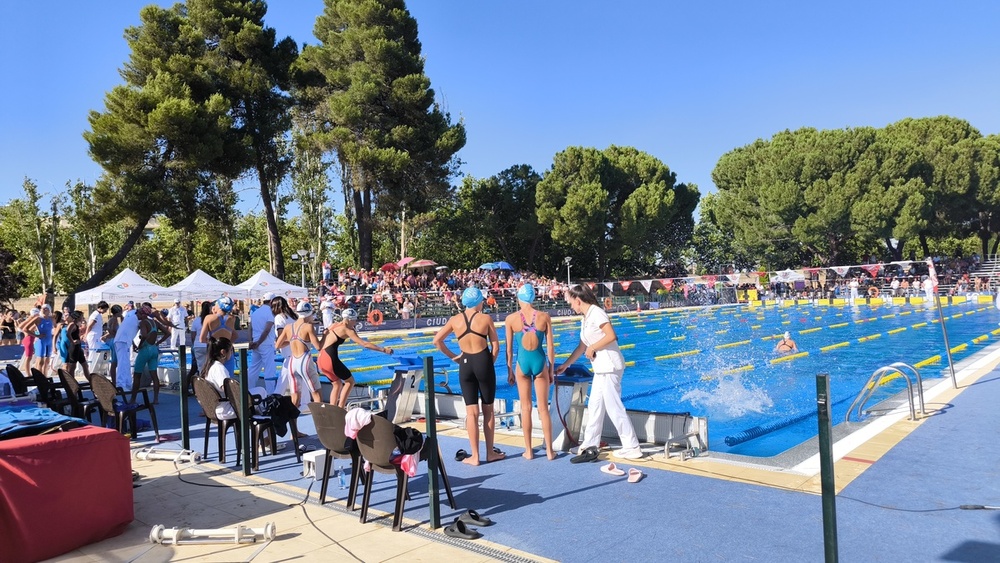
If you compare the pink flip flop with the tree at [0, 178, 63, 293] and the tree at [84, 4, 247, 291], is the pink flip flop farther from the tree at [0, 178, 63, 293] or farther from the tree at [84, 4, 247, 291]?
the tree at [0, 178, 63, 293]

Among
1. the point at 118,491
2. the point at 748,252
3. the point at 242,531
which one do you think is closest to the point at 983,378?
the point at 242,531

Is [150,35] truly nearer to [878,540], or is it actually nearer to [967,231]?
[878,540]

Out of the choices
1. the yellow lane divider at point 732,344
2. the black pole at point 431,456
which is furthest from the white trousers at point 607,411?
the yellow lane divider at point 732,344

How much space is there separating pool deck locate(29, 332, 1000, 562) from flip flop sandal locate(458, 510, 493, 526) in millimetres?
67

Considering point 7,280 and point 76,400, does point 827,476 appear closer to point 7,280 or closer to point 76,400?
point 76,400

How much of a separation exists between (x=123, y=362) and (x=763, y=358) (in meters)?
12.8

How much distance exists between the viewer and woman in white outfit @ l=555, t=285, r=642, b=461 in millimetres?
5793

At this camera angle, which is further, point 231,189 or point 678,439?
point 231,189

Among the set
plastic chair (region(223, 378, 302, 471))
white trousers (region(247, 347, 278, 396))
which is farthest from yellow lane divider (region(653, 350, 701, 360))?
plastic chair (region(223, 378, 302, 471))

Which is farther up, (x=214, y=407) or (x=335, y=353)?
(x=335, y=353)

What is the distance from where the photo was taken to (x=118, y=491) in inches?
177

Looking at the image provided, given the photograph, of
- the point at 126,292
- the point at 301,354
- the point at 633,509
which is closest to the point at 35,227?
the point at 126,292

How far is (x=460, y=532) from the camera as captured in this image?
4242mm

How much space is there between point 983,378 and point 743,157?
46618 mm
